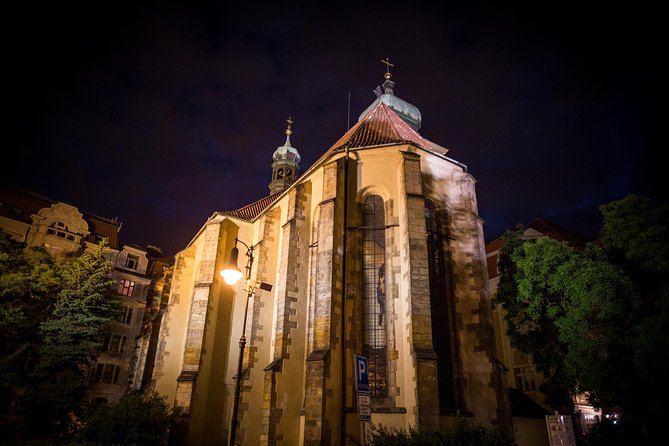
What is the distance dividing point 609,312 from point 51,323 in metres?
23.1

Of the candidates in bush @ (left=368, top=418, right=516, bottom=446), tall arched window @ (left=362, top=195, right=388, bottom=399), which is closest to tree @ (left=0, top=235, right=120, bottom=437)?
tall arched window @ (left=362, top=195, right=388, bottom=399)

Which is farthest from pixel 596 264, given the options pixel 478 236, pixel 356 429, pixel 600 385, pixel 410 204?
pixel 356 429

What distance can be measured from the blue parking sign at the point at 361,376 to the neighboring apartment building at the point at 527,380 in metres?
8.39

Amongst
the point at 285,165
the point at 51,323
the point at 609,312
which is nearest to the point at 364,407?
the point at 609,312

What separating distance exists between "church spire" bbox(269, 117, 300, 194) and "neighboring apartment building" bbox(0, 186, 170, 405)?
13.0 meters

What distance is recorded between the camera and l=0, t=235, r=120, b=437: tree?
18.2 m

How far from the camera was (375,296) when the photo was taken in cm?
1434

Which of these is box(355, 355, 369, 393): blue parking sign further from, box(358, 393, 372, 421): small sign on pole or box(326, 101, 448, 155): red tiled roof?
Answer: box(326, 101, 448, 155): red tiled roof

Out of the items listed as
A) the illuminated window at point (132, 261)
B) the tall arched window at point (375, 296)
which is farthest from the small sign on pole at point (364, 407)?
the illuminated window at point (132, 261)

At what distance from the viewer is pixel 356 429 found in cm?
1225

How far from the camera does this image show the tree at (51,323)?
18.2 metres

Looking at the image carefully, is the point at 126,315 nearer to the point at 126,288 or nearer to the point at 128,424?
the point at 126,288

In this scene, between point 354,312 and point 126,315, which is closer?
point 354,312

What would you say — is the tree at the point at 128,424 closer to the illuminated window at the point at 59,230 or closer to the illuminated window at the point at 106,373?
the illuminated window at the point at 106,373
